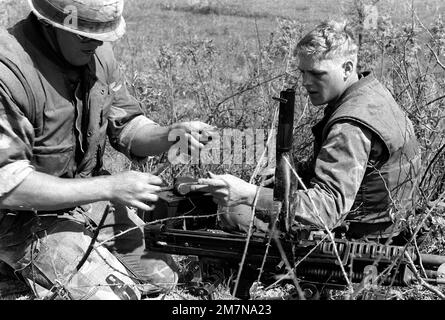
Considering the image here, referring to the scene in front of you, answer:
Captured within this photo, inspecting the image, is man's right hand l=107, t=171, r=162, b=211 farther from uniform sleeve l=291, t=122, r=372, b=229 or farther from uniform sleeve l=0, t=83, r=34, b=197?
uniform sleeve l=291, t=122, r=372, b=229

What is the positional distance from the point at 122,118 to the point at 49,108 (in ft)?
2.27

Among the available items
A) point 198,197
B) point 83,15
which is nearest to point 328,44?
point 198,197

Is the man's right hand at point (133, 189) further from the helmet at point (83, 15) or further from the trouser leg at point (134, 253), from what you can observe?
the helmet at point (83, 15)

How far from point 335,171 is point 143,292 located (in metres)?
1.36

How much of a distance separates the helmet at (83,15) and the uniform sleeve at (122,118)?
64 centimetres

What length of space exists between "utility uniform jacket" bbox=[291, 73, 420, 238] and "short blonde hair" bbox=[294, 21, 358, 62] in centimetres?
19

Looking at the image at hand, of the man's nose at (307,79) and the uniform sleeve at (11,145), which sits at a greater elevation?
the man's nose at (307,79)

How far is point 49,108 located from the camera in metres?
3.75

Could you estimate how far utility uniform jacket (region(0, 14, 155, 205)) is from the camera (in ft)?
11.5

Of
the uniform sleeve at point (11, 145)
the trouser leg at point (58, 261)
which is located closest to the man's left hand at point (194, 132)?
the trouser leg at point (58, 261)

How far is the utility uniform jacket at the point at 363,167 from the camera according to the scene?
11.7 feet
